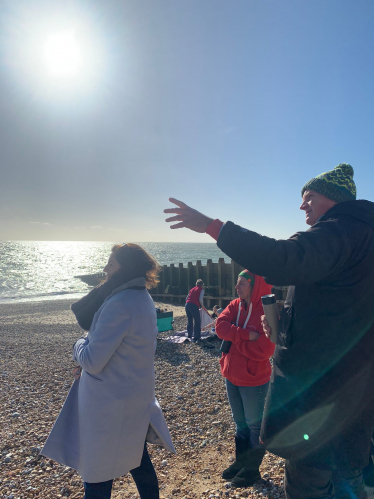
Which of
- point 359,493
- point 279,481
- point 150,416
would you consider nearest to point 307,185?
point 359,493

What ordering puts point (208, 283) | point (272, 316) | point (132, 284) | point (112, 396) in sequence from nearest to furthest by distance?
point (272, 316), point (112, 396), point (132, 284), point (208, 283)

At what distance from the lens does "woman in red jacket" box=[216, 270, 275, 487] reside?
280cm

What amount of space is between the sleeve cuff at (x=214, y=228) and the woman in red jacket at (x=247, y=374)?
5.11ft

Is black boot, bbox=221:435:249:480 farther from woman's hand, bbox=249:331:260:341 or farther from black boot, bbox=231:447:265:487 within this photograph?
woman's hand, bbox=249:331:260:341

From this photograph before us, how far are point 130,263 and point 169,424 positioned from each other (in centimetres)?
297

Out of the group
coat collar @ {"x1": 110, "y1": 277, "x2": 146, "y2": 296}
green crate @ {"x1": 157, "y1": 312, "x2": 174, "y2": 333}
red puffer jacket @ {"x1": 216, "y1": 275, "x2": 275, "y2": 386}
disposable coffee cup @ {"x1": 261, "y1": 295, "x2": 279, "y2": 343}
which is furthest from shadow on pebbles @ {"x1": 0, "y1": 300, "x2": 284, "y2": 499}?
coat collar @ {"x1": 110, "y1": 277, "x2": 146, "y2": 296}

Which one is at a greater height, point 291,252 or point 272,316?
point 291,252

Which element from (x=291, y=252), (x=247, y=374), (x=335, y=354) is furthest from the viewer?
(x=247, y=374)

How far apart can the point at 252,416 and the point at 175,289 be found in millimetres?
14935

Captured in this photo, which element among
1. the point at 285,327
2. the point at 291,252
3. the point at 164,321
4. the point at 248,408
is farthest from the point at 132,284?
the point at 164,321

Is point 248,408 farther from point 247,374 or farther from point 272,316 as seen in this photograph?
point 272,316

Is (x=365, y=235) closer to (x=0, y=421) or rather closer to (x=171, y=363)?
(x=0, y=421)

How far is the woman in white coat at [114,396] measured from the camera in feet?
6.76

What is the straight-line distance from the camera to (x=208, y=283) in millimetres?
14773
